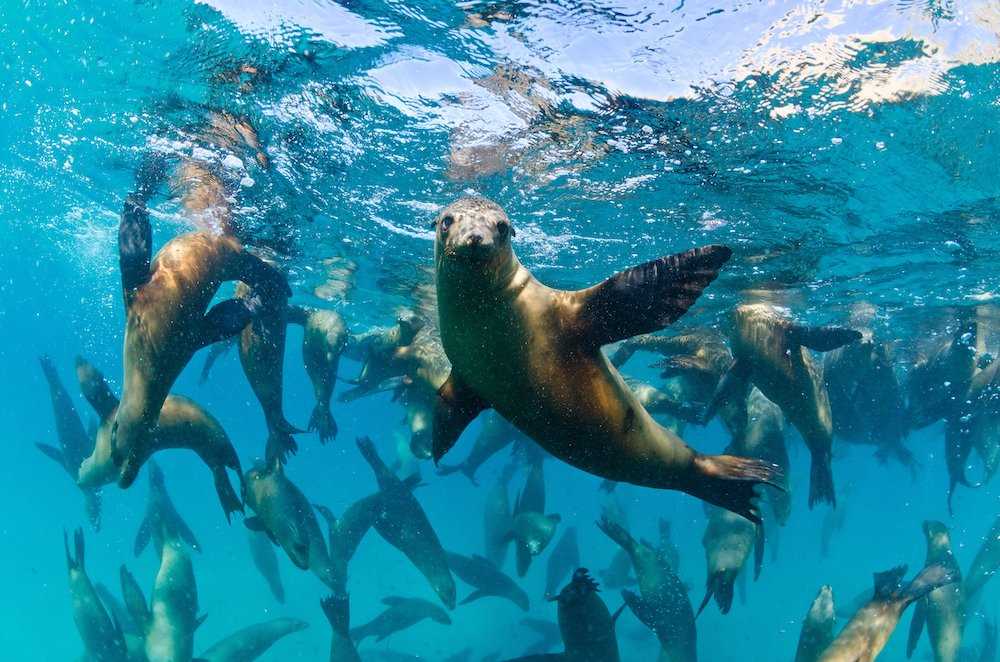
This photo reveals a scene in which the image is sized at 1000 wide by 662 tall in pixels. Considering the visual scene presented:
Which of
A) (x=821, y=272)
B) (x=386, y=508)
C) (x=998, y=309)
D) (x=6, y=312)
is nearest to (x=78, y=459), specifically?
(x=386, y=508)

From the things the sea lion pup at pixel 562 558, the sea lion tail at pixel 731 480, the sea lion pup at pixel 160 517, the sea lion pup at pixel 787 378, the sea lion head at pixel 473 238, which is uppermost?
the sea lion head at pixel 473 238

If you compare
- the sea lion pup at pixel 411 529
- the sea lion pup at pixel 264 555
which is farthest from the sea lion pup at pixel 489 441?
the sea lion pup at pixel 264 555

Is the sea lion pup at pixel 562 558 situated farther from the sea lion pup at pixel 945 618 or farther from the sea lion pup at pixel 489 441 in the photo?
the sea lion pup at pixel 945 618

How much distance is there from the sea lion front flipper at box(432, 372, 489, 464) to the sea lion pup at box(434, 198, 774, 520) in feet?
0.05

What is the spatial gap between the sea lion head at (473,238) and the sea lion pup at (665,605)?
610 cm

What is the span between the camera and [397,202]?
33.5ft

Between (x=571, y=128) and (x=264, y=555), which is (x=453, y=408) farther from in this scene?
(x=264, y=555)

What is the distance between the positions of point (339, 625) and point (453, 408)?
6242 mm

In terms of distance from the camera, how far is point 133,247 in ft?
17.2

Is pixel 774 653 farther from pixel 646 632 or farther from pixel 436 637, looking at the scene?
pixel 436 637

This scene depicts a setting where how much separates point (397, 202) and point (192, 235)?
4.02 metres

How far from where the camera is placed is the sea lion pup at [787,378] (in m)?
7.68

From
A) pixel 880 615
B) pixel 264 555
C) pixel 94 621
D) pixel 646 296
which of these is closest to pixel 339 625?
pixel 94 621

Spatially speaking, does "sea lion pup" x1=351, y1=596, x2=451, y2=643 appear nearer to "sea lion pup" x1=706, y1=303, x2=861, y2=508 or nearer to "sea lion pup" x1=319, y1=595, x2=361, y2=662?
"sea lion pup" x1=319, y1=595, x2=361, y2=662
